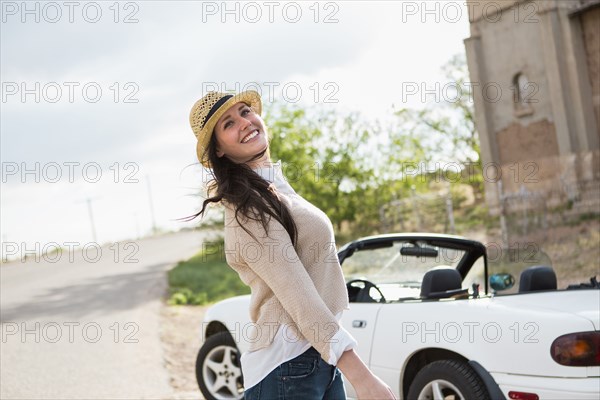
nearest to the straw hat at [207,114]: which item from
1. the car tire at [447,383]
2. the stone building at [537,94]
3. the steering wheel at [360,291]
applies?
the car tire at [447,383]

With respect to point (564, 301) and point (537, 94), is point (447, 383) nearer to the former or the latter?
point (564, 301)

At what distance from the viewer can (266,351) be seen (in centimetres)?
237

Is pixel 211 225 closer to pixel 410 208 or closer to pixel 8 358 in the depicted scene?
pixel 410 208

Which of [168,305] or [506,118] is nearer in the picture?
[168,305]

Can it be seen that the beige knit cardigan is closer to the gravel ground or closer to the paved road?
the gravel ground

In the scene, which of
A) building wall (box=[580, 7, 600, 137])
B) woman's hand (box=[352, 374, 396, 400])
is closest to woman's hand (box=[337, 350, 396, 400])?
woman's hand (box=[352, 374, 396, 400])

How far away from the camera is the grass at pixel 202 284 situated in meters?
15.9

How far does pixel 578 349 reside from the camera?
4211mm

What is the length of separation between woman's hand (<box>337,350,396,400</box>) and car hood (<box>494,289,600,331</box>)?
251cm

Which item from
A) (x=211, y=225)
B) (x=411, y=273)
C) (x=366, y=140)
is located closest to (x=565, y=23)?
(x=366, y=140)

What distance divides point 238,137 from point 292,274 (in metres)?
0.55

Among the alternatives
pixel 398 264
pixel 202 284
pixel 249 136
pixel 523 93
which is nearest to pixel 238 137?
pixel 249 136

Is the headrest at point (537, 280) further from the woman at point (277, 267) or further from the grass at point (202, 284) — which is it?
the grass at point (202, 284)

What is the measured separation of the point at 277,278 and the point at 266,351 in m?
0.27
